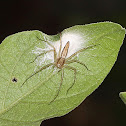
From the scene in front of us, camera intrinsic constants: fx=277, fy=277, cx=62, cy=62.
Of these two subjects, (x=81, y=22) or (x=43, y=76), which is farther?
(x=81, y=22)

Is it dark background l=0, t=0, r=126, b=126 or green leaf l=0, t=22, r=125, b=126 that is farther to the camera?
dark background l=0, t=0, r=126, b=126

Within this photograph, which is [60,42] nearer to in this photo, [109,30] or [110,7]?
[109,30]

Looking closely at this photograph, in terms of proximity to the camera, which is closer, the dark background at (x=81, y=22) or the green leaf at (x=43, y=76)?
the green leaf at (x=43, y=76)

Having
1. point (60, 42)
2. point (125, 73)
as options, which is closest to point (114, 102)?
point (125, 73)
